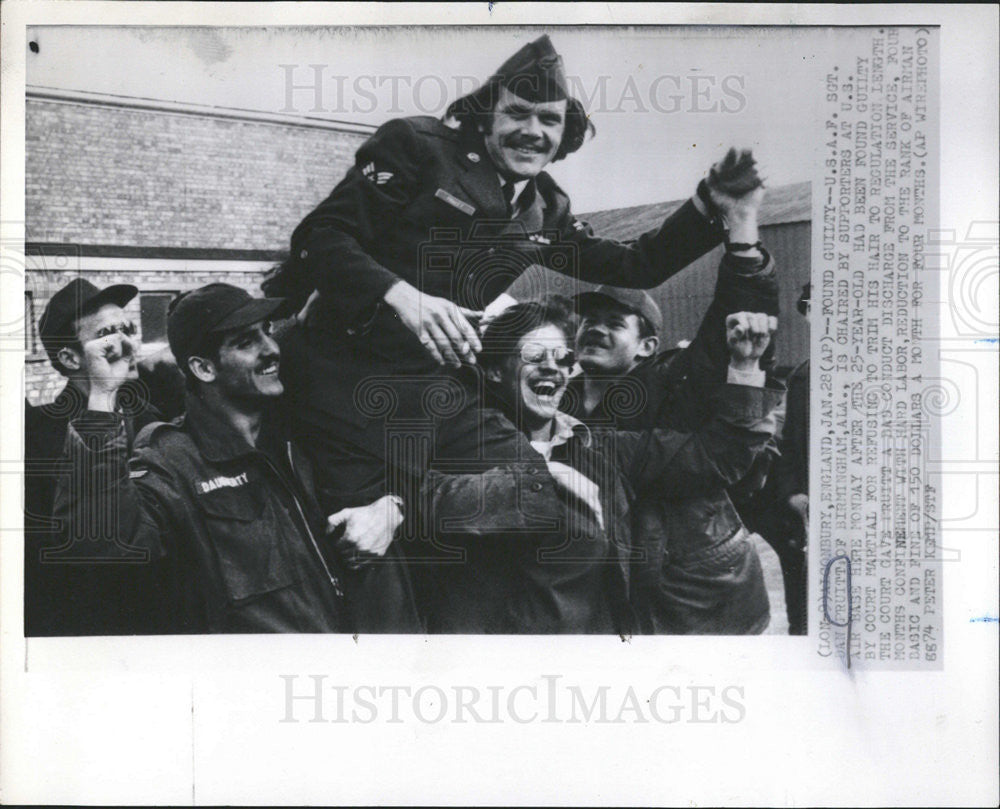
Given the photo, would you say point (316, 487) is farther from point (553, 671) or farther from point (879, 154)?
point (879, 154)

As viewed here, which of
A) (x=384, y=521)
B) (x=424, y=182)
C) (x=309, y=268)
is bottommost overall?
(x=384, y=521)

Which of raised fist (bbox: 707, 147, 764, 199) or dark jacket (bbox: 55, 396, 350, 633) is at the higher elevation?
raised fist (bbox: 707, 147, 764, 199)

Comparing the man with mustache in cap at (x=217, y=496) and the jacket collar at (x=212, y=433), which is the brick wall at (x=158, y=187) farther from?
the jacket collar at (x=212, y=433)

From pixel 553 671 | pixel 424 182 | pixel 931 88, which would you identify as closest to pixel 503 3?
pixel 424 182

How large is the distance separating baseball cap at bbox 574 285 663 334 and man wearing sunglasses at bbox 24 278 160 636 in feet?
5.97

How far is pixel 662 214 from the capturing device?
382cm

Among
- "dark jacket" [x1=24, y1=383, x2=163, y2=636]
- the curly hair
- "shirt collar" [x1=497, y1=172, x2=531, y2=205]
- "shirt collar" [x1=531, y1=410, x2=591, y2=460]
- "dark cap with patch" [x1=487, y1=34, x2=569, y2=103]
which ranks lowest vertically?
"dark jacket" [x1=24, y1=383, x2=163, y2=636]

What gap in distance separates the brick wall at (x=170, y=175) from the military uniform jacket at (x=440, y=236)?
146 mm

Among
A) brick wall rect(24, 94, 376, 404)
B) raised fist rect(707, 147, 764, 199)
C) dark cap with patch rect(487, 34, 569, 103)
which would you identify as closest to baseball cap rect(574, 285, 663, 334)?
raised fist rect(707, 147, 764, 199)

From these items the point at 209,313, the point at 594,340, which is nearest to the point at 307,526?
the point at 209,313

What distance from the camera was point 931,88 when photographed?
3.81 metres

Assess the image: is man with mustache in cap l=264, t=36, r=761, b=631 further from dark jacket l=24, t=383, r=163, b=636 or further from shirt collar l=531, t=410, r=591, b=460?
dark jacket l=24, t=383, r=163, b=636

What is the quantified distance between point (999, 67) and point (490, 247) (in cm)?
218

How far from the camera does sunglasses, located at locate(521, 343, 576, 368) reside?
3.80m
